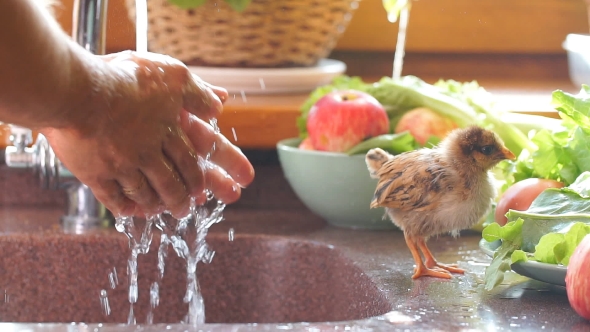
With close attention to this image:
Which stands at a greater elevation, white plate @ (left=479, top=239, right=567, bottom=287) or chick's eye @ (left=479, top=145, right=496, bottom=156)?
chick's eye @ (left=479, top=145, right=496, bottom=156)

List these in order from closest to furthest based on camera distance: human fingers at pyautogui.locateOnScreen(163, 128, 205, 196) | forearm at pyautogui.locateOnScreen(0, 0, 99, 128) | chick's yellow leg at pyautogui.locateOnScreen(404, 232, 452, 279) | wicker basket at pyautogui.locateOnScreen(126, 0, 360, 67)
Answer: forearm at pyautogui.locateOnScreen(0, 0, 99, 128)
human fingers at pyautogui.locateOnScreen(163, 128, 205, 196)
chick's yellow leg at pyautogui.locateOnScreen(404, 232, 452, 279)
wicker basket at pyautogui.locateOnScreen(126, 0, 360, 67)

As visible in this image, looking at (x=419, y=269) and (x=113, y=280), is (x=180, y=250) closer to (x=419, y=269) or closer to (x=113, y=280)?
(x=113, y=280)

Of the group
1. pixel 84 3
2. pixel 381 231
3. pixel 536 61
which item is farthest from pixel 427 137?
pixel 536 61

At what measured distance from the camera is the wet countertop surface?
0.70 meters

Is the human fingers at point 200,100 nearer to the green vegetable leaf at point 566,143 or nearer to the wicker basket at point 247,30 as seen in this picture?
the green vegetable leaf at point 566,143

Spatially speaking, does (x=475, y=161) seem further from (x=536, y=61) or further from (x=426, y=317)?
(x=536, y=61)

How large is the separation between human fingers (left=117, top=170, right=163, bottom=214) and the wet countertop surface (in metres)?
0.15

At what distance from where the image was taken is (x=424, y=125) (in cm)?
113

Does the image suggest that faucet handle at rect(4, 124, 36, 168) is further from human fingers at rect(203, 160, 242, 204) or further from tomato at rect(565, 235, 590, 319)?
tomato at rect(565, 235, 590, 319)

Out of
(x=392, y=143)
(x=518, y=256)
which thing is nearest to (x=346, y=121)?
(x=392, y=143)

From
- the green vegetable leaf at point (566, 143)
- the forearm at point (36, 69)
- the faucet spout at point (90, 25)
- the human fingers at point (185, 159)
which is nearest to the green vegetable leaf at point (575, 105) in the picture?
the green vegetable leaf at point (566, 143)

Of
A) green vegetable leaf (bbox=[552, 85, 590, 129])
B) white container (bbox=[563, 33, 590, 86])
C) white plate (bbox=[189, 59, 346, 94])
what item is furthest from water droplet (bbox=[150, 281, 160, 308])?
white container (bbox=[563, 33, 590, 86])

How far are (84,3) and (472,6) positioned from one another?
0.85 metres

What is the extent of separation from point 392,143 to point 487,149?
0.26m
